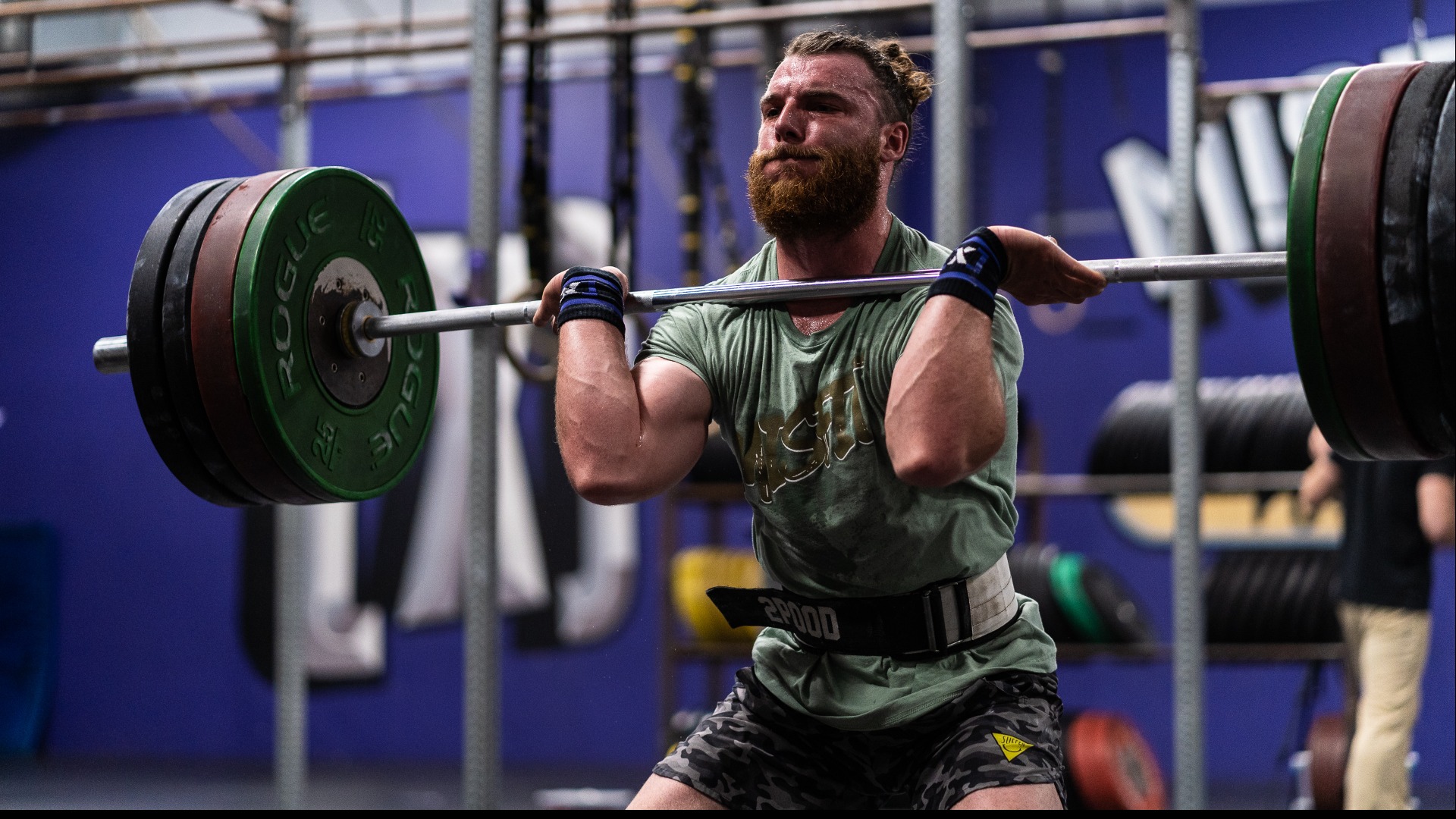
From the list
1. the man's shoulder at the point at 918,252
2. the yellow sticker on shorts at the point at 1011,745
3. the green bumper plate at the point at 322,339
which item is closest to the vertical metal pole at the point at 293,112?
the green bumper plate at the point at 322,339

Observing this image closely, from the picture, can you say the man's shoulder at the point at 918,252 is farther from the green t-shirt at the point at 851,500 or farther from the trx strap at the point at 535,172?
the trx strap at the point at 535,172

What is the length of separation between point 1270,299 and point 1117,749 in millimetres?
2682

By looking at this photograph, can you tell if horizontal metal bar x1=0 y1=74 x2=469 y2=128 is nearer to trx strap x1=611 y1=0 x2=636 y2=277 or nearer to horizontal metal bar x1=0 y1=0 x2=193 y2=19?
horizontal metal bar x1=0 y1=0 x2=193 y2=19

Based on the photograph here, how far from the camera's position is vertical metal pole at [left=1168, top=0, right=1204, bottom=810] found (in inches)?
138

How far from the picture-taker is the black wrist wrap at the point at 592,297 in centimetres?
205

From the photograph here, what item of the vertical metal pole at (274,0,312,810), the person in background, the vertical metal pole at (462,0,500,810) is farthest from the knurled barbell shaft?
the vertical metal pole at (274,0,312,810)

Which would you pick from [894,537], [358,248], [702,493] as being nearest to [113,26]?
[702,493]

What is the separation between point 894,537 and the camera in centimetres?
189

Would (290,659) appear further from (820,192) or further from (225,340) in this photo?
(820,192)

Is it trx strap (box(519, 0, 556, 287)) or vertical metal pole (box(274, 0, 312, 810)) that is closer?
trx strap (box(519, 0, 556, 287))

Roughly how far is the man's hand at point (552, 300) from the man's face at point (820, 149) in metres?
0.24

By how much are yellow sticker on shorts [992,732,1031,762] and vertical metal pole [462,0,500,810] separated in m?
2.29

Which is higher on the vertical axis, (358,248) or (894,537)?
(358,248)

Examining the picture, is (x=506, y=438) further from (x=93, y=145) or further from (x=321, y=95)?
(x=93, y=145)
